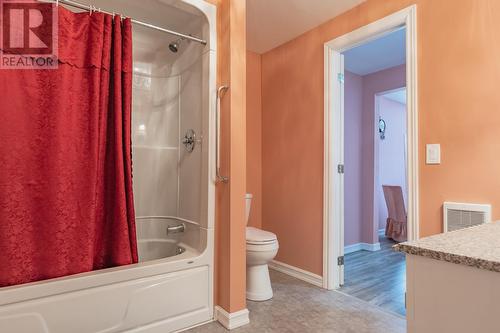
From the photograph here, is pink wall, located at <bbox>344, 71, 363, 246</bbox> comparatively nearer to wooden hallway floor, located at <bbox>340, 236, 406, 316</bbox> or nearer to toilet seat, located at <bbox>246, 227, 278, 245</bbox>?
wooden hallway floor, located at <bbox>340, 236, 406, 316</bbox>

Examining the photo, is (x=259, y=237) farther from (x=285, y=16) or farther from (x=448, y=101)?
(x=285, y=16)

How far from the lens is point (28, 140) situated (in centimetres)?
150

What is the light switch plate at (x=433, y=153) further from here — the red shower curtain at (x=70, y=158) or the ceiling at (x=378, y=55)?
the red shower curtain at (x=70, y=158)

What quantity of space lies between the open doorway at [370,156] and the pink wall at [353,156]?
1 cm

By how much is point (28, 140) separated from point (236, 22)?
1.44 m

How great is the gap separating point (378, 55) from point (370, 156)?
130cm

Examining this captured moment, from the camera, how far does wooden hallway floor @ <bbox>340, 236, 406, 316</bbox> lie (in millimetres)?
2328

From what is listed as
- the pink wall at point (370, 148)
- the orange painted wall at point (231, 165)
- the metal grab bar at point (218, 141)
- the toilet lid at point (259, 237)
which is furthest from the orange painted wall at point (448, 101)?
the pink wall at point (370, 148)

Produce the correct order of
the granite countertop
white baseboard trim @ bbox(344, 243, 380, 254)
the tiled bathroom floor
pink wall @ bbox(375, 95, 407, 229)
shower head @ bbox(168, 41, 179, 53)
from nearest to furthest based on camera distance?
the granite countertop → the tiled bathroom floor → shower head @ bbox(168, 41, 179, 53) → white baseboard trim @ bbox(344, 243, 380, 254) → pink wall @ bbox(375, 95, 407, 229)

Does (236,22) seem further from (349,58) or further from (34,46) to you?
(349,58)

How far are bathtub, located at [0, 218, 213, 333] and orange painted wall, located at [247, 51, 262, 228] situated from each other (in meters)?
1.24

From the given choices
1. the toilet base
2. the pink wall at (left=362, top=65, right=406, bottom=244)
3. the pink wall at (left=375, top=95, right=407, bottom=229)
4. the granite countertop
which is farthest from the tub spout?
the pink wall at (left=375, top=95, right=407, bottom=229)

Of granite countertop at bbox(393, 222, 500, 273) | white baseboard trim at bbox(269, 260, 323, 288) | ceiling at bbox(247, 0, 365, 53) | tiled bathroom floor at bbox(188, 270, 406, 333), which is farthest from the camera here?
white baseboard trim at bbox(269, 260, 323, 288)

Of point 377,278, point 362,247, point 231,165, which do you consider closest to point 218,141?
point 231,165
